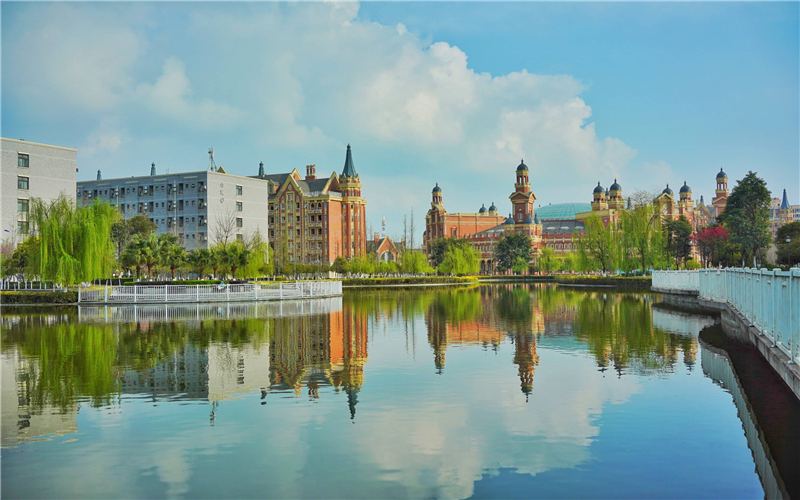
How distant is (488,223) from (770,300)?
121893mm

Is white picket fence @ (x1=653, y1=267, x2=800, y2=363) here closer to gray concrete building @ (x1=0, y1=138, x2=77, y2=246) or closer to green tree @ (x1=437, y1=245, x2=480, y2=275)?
gray concrete building @ (x1=0, y1=138, x2=77, y2=246)

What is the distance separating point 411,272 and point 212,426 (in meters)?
68.1

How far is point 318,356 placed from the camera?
13.6 metres

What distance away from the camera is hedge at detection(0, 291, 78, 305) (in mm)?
30875

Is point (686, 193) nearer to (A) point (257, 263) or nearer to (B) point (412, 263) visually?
(B) point (412, 263)

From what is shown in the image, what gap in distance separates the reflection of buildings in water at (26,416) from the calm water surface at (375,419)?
0.12ft

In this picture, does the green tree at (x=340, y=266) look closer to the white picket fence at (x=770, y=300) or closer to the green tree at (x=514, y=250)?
the green tree at (x=514, y=250)

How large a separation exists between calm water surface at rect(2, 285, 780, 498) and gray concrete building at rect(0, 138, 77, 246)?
3708 cm

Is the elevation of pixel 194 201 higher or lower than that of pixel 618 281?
higher

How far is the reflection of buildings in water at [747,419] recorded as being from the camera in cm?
610

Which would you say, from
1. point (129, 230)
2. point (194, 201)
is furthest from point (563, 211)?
point (129, 230)

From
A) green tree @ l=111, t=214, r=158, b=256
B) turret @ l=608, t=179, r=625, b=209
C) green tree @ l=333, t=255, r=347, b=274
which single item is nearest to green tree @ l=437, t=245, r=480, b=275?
green tree @ l=333, t=255, r=347, b=274

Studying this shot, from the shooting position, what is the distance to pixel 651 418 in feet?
26.9

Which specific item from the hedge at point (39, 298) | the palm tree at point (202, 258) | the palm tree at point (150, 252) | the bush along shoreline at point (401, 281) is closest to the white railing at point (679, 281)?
the palm tree at point (202, 258)
